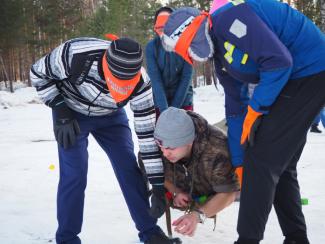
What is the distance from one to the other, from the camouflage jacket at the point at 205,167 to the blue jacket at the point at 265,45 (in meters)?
0.62

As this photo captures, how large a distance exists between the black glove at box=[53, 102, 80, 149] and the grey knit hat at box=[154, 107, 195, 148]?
48 cm

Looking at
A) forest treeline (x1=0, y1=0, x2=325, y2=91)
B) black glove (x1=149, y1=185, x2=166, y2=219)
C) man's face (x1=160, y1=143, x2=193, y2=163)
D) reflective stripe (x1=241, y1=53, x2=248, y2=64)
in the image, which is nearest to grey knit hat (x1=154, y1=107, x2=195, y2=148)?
man's face (x1=160, y1=143, x2=193, y2=163)

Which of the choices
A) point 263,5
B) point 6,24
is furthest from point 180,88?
point 6,24

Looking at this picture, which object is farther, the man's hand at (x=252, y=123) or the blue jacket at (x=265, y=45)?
the man's hand at (x=252, y=123)

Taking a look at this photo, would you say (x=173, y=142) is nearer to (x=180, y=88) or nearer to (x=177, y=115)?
(x=177, y=115)

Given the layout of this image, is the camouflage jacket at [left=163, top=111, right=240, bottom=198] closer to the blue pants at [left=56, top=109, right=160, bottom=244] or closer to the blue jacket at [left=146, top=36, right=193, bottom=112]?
the blue pants at [left=56, top=109, right=160, bottom=244]

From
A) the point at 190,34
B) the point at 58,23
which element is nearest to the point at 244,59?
the point at 190,34

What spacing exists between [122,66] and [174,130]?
0.53 m

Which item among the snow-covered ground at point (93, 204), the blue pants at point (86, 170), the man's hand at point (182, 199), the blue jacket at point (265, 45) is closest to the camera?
the blue jacket at point (265, 45)

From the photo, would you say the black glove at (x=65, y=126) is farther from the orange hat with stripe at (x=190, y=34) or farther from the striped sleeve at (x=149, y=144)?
the orange hat with stripe at (x=190, y=34)

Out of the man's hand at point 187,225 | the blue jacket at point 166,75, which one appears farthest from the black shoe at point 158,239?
the blue jacket at point 166,75

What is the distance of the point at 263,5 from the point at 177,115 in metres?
0.85

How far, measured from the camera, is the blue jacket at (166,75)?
3525 millimetres

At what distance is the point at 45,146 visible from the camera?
250 inches
